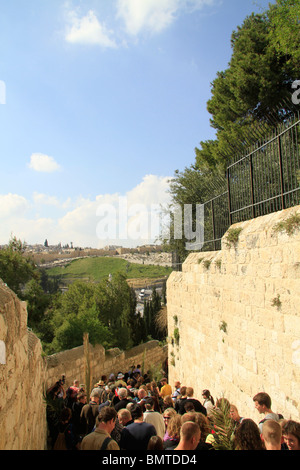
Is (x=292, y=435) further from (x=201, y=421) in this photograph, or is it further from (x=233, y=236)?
(x=233, y=236)

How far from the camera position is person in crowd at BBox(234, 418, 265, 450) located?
8.35 feet

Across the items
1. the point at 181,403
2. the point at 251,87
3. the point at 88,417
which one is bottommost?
the point at 88,417

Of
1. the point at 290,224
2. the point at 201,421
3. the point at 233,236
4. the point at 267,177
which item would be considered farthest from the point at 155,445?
the point at 267,177

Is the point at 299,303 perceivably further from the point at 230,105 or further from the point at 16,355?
the point at 230,105

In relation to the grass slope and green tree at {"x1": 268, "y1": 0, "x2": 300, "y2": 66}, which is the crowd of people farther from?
the grass slope

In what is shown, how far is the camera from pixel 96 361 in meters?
11.8

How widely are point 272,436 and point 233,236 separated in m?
3.19

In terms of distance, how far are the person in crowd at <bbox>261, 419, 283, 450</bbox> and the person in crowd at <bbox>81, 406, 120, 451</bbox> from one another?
1.40 meters

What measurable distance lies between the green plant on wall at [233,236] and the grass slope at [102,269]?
64947 millimetres

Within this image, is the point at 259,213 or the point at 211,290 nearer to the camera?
the point at 259,213

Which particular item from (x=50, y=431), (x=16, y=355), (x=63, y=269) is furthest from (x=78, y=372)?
(x=63, y=269)
